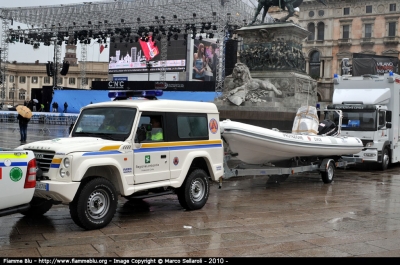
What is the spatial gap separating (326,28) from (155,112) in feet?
235

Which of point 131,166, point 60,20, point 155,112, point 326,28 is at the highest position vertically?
point 326,28

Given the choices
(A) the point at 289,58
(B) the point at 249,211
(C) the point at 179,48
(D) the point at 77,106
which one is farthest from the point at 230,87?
(C) the point at 179,48

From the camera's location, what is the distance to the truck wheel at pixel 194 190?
344 inches

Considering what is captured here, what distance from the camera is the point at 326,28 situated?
75188mm

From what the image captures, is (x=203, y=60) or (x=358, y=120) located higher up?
(x=203, y=60)

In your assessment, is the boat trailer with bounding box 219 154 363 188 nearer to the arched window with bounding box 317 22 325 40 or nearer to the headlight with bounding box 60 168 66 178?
the headlight with bounding box 60 168 66 178

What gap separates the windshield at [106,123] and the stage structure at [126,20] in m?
30.3

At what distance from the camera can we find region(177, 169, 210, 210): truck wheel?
344 inches

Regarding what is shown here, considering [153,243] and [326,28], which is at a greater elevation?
[326,28]

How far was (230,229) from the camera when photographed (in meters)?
7.55

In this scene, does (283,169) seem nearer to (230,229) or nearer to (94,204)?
(230,229)

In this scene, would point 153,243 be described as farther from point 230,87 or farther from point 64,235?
point 230,87

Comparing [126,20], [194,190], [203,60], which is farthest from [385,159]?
[203,60]

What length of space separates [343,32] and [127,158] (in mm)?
72439
